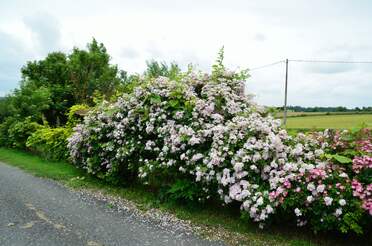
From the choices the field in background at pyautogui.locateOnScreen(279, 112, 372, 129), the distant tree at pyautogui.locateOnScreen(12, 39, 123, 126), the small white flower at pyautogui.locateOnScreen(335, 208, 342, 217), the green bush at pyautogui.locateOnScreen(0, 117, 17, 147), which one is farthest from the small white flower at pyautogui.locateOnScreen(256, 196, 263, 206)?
the distant tree at pyautogui.locateOnScreen(12, 39, 123, 126)

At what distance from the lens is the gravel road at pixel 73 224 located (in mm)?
5445

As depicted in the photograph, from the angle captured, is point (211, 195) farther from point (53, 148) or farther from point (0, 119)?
point (0, 119)

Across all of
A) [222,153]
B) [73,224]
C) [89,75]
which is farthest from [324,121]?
[73,224]

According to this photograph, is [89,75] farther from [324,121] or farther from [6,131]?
[324,121]

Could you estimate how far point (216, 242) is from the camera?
5.46 metres

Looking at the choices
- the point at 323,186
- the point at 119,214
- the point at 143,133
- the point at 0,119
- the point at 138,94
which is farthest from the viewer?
the point at 0,119

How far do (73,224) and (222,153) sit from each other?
2.60 metres

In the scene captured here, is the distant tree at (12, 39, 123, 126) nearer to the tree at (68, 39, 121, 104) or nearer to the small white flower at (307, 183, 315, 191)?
the tree at (68, 39, 121, 104)

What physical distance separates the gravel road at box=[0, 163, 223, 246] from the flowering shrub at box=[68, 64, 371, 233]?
0.95m

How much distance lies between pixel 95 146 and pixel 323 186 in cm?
640

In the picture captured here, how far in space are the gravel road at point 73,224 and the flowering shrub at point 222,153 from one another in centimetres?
95

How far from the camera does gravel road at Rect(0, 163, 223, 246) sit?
17.9 ft

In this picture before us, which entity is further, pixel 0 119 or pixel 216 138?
pixel 0 119

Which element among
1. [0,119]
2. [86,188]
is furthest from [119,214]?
[0,119]
